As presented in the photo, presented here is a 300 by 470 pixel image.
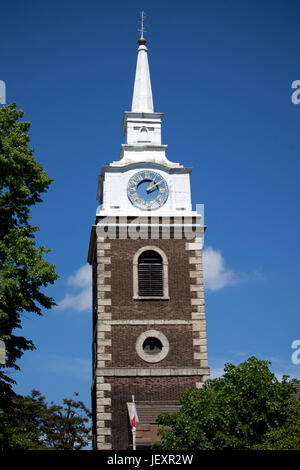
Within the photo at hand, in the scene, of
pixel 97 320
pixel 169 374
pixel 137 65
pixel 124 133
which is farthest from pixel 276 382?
pixel 137 65

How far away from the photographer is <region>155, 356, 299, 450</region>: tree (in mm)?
22953

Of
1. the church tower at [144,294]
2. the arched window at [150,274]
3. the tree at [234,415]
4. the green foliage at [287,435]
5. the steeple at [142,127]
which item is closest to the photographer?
the green foliage at [287,435]

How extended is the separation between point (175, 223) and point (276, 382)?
1014 cm

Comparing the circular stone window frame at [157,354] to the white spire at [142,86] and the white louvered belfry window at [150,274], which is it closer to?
the white louvered belfry window at [150,274]

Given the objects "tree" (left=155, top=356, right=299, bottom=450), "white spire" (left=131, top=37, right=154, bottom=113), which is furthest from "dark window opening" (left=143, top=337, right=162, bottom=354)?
"white spire" (left=131, top=37, right=154, bottom=113)

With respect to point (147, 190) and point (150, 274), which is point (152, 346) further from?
point (147, 190)

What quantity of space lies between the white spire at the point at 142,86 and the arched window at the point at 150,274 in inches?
308

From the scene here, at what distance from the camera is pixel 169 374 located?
29.9m

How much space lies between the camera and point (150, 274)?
31.5m

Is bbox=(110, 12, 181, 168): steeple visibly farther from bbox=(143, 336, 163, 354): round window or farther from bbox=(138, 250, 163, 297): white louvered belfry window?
bbox=(143, 336, 163, 354): round window

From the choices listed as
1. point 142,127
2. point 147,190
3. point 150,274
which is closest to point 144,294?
point 150,274

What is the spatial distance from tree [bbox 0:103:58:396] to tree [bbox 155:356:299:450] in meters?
5.51

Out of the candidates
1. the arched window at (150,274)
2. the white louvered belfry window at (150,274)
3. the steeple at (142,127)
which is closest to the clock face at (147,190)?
the steeple at (142,127)

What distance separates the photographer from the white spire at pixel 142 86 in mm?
35875
